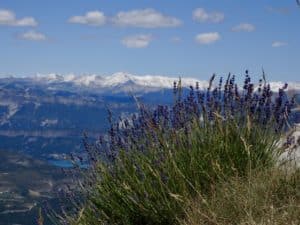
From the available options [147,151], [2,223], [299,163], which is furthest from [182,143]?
[2,223]

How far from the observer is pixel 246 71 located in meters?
4.27

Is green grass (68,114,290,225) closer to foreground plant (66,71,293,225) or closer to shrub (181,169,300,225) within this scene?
foreground plant (66,71,293,225)

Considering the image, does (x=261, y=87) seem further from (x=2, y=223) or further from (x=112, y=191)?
(x=2, y=223)

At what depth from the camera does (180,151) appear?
14.3 feet

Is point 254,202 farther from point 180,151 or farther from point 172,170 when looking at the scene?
point 180,151

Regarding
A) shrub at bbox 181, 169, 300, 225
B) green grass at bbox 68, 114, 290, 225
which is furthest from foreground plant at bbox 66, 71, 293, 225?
shrub at bbox 181, 169, 300, 225

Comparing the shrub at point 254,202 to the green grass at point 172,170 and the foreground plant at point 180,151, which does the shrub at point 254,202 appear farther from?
the foreground plant at point 180,151

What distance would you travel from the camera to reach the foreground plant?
4.14 m

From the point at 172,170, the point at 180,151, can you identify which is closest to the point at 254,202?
the point at 172,170

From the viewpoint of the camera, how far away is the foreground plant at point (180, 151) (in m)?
4.14

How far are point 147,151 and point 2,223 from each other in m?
180

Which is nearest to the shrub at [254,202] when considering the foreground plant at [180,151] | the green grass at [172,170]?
the green grass at [172,170]

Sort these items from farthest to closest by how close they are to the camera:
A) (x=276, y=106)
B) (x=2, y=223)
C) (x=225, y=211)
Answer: (x=2, y=223) < (x=276, y=106) < (x=225, y=211)

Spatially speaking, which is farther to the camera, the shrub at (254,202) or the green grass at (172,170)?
the green grass at (172,170)
